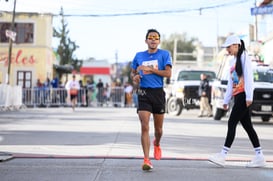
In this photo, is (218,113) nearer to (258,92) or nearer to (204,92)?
(204,92)

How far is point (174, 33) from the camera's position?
92.4 metres

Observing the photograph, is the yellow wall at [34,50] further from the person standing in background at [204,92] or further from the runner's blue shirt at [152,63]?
the runner's blue shirt at [152,63]

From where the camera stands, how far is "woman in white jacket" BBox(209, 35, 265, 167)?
309 inches

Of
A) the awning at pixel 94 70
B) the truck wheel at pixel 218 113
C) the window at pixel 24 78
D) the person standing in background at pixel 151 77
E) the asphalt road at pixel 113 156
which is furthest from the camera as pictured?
the awning at pixel 94 70

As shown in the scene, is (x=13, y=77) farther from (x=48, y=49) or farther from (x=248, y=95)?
(x=248, y=95)

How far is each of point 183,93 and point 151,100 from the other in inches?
581

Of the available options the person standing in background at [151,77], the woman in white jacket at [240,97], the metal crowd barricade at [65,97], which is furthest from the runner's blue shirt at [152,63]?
the metal crowd barricade at [65,97]

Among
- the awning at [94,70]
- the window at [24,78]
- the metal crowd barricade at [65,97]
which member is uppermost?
the awning at [94,70]

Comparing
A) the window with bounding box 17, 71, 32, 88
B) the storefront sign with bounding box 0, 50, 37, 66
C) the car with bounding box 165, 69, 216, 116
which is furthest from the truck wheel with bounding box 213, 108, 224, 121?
the storefront sign with bounding box 0, 50, 37, 66

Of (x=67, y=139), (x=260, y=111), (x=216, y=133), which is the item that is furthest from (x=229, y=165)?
(x=260, y=111)

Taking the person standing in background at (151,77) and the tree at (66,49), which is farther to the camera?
the tree at (66,49)

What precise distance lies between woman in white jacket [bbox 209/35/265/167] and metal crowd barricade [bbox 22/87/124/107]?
2528cm

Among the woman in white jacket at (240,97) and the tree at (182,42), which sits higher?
the tree at (182,42)

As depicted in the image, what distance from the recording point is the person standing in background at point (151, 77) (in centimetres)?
744
